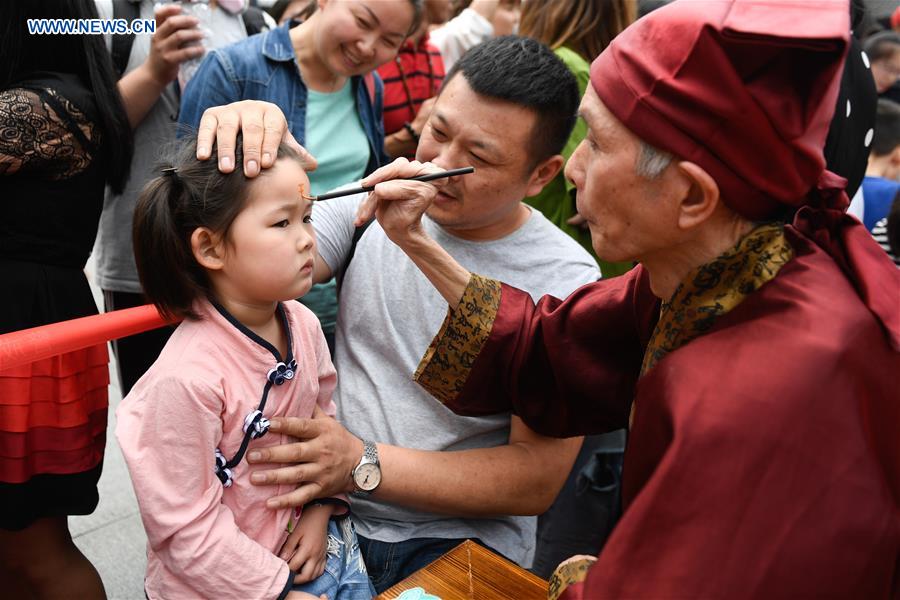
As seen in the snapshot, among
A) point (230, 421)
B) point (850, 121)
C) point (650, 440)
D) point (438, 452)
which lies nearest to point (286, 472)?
point (230, 421)

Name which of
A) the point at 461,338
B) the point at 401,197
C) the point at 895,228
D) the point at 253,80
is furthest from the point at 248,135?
the point at 895,228

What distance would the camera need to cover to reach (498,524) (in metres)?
1.85

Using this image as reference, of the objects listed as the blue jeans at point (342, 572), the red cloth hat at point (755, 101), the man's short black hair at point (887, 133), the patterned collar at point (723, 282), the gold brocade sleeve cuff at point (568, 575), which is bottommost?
the man's short black hair at point (887, 133)

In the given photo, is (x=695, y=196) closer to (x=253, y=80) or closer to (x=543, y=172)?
(x=543, y=172)

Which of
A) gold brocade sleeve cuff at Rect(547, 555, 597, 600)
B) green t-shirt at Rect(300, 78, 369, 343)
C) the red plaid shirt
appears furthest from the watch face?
the red plaid shirt

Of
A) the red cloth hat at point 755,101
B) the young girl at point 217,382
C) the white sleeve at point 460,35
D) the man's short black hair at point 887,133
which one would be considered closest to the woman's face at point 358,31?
the young girl at point 217,382

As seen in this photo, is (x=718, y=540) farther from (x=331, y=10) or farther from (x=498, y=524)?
(x=331, y=10)

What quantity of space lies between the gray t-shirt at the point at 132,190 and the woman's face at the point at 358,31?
0.54 m

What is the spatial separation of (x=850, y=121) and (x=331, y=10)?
155 centimetres

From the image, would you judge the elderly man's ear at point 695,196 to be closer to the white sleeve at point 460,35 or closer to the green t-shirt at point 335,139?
the green t-shirt at point 335,139

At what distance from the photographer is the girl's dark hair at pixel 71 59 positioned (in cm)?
182

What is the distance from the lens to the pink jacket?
132 centimetres

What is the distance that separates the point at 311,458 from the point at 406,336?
16.5 inches

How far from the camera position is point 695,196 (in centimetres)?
115
